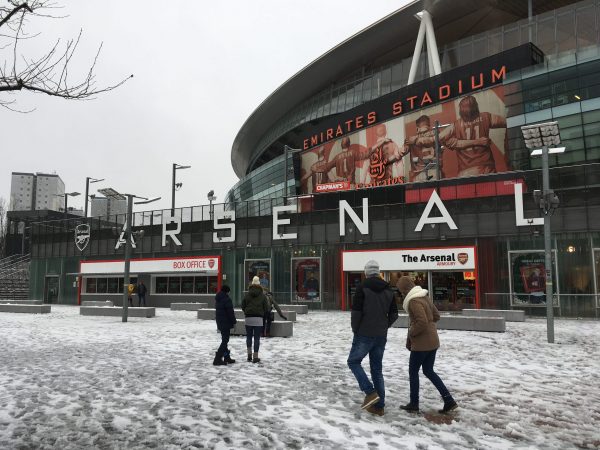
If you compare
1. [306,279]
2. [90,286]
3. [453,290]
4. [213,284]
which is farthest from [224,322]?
[90,286]

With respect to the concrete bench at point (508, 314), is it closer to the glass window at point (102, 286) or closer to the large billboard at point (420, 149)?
the large billboard at point (420, 149)

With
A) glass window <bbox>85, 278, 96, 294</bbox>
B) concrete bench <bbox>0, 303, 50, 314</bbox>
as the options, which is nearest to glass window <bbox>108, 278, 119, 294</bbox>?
glass window <bbox>85, 278, 96, 294</bbox>

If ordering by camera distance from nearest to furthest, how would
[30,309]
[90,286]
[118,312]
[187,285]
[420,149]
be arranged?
[118,312], [30,309], [420,149], [187,285], [90,286]

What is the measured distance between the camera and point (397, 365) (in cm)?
1018

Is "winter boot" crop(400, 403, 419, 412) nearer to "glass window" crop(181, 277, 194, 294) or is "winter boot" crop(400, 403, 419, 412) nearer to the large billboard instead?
the large billboard

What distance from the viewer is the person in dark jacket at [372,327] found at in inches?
258

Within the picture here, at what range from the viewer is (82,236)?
42.7 m

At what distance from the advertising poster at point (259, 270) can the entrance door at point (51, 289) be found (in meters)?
20.8

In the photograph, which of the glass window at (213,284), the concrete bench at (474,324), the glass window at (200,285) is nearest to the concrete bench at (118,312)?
the glass window at (213,284)

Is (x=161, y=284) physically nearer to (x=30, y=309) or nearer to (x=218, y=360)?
(x=30, y=309)

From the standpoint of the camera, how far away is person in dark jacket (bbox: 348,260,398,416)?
6.56 metres

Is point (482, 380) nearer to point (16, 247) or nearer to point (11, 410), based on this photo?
point (11, 410)

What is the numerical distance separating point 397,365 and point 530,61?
27823 millimetres

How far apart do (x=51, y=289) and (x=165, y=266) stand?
1487 centimetres
